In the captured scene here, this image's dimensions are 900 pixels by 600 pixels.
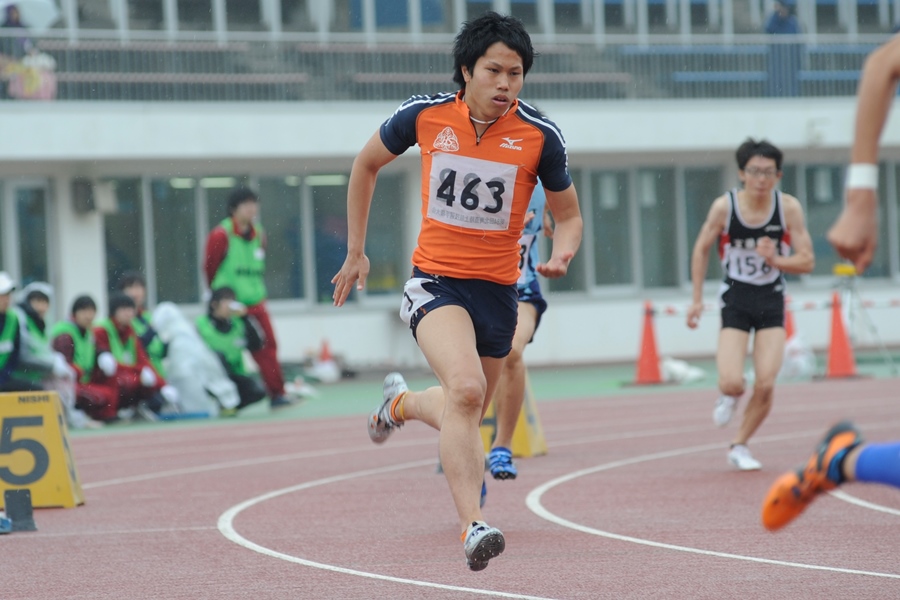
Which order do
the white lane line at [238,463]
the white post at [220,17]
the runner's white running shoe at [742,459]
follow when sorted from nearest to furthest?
1. the runner's white running shoe at [742,459]
2. the white lane line at [238,463]
3. the white post at [220,17]

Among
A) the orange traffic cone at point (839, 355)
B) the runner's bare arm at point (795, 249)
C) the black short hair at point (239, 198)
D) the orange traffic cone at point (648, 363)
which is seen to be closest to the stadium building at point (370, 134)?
the orange traffic cone at point (648, 363)

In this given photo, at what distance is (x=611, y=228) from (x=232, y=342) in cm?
1243

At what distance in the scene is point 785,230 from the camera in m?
10.2

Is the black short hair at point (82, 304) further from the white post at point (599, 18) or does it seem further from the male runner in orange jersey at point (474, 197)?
the white post at point (599, 18)

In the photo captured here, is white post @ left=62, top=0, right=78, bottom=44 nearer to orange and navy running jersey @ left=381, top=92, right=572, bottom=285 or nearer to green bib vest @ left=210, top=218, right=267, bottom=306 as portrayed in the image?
green bib vest @ left=210, top=218, right=267, bottom=306

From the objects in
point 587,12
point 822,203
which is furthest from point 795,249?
point 822,203

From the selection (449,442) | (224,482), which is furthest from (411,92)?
(449,442)

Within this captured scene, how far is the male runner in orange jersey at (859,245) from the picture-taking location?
4073 millimetres

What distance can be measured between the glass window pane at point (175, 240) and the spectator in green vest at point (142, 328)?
7097mm

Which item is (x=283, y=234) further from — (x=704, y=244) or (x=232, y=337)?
(x=704, y=244)

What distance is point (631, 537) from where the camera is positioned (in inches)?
292

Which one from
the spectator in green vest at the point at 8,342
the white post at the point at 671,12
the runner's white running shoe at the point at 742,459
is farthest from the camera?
the white post at the point at 671,12

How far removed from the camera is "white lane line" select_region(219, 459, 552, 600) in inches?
238

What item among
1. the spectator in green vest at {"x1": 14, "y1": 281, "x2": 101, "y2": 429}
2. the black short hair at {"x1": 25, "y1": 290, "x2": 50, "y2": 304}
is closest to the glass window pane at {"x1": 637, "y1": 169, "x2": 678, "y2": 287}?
the spectator in green vest at {"x1": 14, "y1": 281, "x2": 101, "y2": 429}
